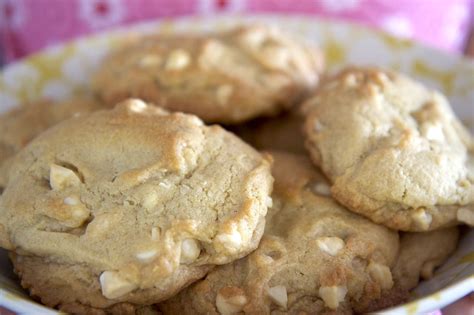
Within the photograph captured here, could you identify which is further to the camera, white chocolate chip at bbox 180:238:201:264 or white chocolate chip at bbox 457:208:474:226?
white chocolate chip at bbox 457:208:474:226

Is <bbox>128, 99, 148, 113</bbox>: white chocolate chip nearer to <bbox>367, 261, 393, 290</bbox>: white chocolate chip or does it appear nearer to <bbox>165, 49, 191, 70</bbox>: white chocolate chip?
<bbox>165, 49, 191, 70</bbox>: white chocolate chip

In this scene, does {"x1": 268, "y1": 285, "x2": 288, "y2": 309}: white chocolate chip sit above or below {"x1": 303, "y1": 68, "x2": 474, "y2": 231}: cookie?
below

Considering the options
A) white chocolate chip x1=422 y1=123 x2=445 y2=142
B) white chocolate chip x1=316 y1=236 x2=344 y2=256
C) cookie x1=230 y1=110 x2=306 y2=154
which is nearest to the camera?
white chocolate chip x1=316 y1=236 x2=344 y2=256

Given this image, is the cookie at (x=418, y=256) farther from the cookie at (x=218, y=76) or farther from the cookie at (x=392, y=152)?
the cookie at (x=218, y=76)

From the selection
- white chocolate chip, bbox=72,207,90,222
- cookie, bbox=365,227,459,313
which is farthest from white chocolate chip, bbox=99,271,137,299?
cookie, bbox=365,227,459,313

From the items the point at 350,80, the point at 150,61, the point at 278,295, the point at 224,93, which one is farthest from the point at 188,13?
the point at 278,295

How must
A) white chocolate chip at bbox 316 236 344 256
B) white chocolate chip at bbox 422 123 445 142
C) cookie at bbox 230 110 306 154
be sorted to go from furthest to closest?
cookie at bbox 230 110 306 154 < white chocolate chip at bbox 422 123 445 142 < white chocolate chip at bbox 316 236 344 256

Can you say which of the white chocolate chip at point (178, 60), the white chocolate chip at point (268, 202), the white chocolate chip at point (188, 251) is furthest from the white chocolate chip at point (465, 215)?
the white chocolate chip at point (178, 60)

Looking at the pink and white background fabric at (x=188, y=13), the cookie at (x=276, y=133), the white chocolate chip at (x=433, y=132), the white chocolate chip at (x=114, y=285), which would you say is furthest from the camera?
the pink and white background fabric at (x=188, y=13)
